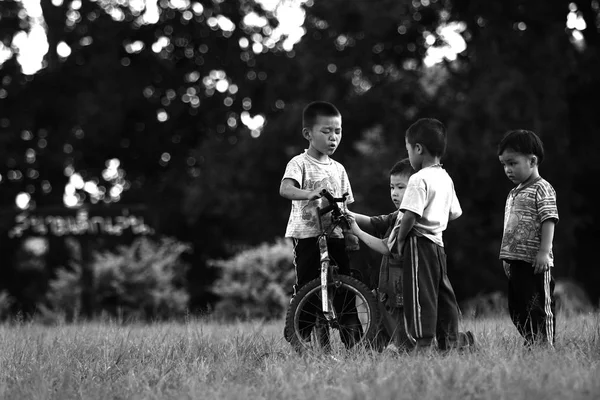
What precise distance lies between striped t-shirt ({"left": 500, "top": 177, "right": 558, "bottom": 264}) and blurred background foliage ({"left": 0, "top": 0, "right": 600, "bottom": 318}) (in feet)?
29.2

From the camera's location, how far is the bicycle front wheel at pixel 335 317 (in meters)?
5.46

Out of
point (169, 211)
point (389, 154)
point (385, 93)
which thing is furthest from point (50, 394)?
point (169, 211)

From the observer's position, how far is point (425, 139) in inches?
216

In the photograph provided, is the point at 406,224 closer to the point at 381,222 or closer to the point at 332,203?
the point at 332,203

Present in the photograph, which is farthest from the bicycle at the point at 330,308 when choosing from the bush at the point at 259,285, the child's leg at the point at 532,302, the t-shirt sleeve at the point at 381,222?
the bush at the point at 259,285

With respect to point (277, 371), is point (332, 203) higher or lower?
higher

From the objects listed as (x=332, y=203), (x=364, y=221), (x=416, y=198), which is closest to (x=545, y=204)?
(x=416, y=198)

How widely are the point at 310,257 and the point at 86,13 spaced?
53.3ft

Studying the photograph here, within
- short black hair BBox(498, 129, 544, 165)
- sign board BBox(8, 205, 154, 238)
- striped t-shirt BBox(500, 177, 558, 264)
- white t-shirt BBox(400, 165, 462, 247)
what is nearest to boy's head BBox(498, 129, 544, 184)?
short black hair BBox(498, 129, 544, 165)

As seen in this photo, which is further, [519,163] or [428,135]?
[519,163]

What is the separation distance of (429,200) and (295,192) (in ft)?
2.79

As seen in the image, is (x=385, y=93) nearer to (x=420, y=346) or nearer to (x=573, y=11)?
(x=573, y=11)

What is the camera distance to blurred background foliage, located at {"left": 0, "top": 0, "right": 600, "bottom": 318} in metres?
15.8

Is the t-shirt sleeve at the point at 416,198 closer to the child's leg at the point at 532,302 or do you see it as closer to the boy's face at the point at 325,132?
the boy's face at the point at 325,132
